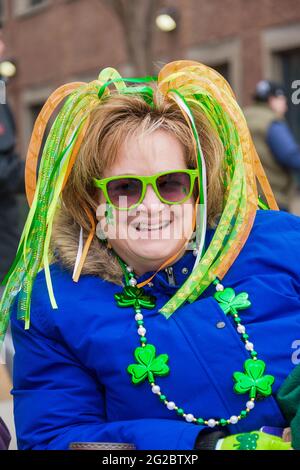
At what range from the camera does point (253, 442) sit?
1724mm

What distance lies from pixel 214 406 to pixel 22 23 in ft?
53.8

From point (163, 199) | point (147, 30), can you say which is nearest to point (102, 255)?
point (163, 199)

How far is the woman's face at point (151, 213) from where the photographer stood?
190 centimetres

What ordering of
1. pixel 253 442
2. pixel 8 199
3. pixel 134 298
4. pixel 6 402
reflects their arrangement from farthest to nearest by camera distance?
pixel 8 199 < pixel 6 402 < pixel 134 298 < pixel 253 442

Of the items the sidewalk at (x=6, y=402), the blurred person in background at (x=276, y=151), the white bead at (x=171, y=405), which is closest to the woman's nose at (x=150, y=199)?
the white bead at (x=171, y=405)

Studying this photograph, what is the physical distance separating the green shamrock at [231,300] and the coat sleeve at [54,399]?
0.27 metres

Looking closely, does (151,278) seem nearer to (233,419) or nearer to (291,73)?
(233,419)

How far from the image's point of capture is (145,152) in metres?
1.92

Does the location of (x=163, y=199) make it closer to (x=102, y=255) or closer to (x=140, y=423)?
(x=102, y=255)

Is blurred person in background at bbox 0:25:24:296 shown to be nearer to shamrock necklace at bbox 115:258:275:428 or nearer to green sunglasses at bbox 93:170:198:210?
green sunglasses at bbox 93:170:198:210

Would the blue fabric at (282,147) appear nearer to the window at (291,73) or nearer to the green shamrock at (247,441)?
the green shamrock at (247,441)

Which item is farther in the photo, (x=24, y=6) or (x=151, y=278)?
(x=24, y=6)

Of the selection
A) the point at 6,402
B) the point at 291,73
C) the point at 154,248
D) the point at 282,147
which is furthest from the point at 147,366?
the point at 291,73

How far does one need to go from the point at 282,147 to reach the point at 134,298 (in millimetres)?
4293
